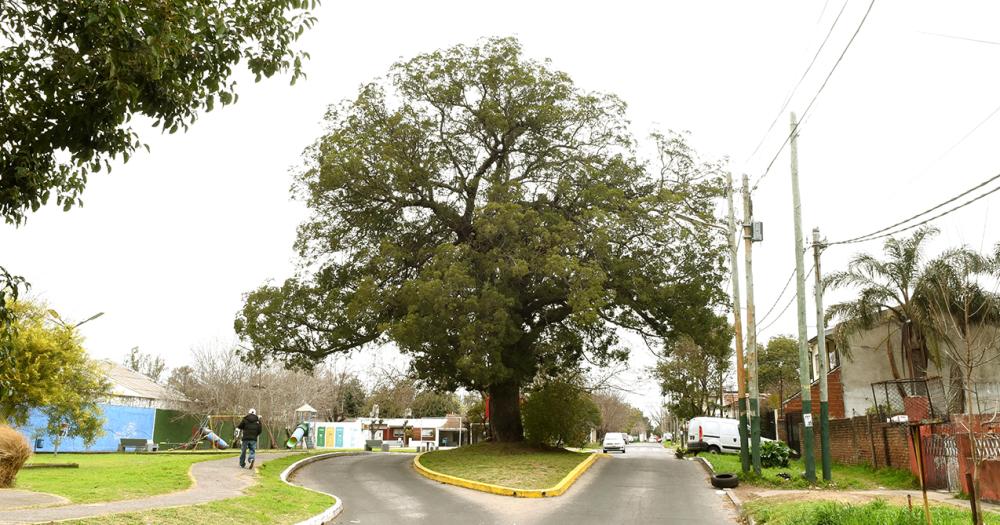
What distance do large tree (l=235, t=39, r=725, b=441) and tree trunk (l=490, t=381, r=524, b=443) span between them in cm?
5

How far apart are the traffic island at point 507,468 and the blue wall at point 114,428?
21232 mm

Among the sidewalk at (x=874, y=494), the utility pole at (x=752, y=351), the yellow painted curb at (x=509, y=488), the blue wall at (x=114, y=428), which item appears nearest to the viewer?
the sidewalk at (x=874, y=494)

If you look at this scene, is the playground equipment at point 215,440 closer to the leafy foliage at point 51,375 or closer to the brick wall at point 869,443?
the leafy foliage at point 51,375

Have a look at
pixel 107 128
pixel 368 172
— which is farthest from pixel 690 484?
pixel 107 128

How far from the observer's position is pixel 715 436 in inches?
1395

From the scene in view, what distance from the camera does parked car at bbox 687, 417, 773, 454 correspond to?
35.3 meters

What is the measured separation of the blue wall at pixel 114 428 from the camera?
127 feet

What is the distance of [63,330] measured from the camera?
23.2 meters

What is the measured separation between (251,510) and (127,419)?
36.6m

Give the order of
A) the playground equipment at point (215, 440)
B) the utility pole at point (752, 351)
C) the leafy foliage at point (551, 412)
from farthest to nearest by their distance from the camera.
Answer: the playground equipment at point (215, 440)
the leafy foliage at point (551, 412)
the utility pole at point (752, 351)

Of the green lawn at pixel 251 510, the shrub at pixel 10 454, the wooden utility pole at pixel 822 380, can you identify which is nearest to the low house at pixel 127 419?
the shrub at pixel 10 454

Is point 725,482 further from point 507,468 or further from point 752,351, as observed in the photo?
point 507,468

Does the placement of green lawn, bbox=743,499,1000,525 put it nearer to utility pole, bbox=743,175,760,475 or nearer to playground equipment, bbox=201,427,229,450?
utility pole, bbox=743,175,760,475

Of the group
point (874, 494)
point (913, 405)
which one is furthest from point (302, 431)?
point (874, 494)
